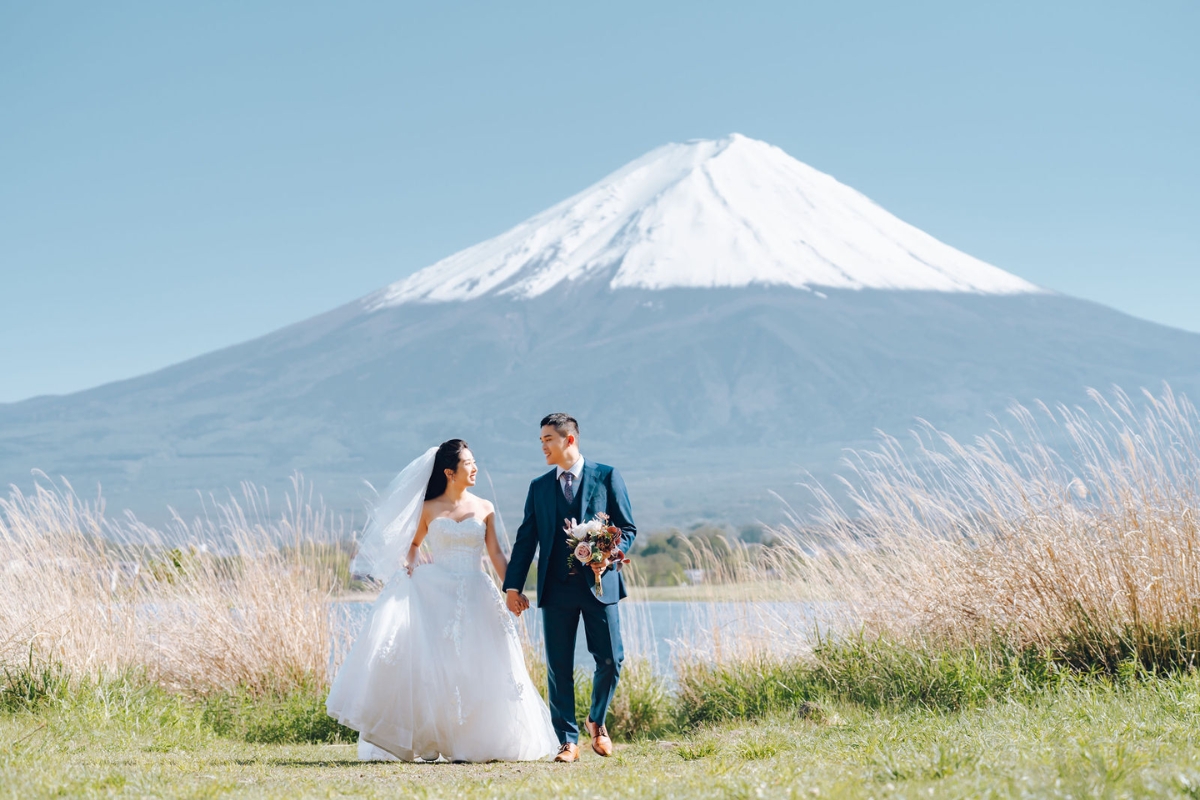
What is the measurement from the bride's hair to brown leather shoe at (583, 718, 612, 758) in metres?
1.49

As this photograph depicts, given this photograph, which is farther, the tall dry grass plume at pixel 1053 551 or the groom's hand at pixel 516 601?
the tall dry grass plume at pixel 1053 551

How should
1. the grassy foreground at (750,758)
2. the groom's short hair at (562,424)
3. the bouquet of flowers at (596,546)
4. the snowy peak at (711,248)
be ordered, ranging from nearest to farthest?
the grassy foreground at (750,758)
the bouquet of flowers at (596,546)
the groom's short hair at (562,424)
the snowy peak at (711,248)

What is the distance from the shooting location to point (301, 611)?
8.55 meters

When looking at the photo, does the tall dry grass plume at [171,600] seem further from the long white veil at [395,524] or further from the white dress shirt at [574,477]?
the white dress shirt at [574,477]

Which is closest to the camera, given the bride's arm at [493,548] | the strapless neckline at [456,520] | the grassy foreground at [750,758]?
the grassy foreground at [750,758]

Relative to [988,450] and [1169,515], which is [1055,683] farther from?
[988,450]

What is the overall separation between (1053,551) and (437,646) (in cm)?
358

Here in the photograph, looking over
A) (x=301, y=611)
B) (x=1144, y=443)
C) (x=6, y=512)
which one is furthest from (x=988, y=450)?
(x=6, y=512)

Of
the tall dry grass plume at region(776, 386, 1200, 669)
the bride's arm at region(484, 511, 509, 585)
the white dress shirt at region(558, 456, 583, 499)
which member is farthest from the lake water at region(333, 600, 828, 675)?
the white dress shirt at region(558, 456, 583, 499)

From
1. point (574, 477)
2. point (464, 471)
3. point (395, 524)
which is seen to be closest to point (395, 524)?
point (395, 524)

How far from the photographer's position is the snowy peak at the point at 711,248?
512ft

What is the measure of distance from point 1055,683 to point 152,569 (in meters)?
7.19

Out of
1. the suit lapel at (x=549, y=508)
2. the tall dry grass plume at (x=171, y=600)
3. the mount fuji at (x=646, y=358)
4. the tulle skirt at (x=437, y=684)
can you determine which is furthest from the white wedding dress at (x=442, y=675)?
the mount fuji at (x=646, y=358)

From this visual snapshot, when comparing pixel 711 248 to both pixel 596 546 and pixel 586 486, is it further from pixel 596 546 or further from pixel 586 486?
pixel 596 546
